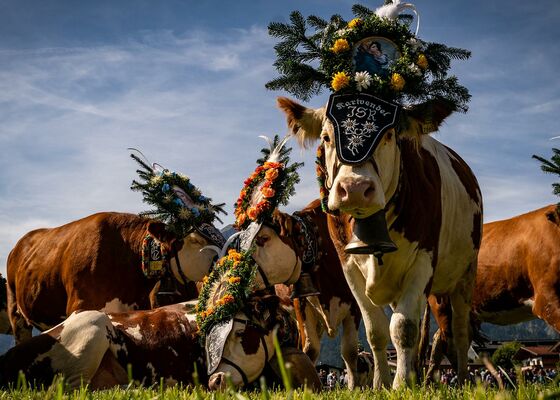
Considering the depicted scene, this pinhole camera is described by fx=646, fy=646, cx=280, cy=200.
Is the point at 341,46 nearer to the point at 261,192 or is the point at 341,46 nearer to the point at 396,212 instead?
the point at 396,212

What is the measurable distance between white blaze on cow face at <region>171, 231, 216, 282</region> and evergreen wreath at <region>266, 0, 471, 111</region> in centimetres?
350

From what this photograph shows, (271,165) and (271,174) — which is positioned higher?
(271,165)

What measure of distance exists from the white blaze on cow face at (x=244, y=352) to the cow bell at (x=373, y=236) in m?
1.22

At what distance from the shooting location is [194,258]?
28.9 feet

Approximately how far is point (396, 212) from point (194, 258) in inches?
170

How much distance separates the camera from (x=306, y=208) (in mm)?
8617

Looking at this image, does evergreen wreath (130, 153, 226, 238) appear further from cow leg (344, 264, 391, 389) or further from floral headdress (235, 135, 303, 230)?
cow leg (344, 264, 391, 389)

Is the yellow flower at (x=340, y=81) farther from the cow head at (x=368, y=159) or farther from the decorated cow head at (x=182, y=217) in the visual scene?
the decorated cow head at (x=182, y=217)

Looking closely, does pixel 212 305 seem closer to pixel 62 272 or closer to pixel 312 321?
pixel 312 321

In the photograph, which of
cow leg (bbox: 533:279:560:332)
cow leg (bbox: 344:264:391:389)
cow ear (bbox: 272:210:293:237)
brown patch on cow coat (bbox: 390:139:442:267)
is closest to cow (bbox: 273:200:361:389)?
cow ear (bbox: 272:210:293:237)

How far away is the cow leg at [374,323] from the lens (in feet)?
17.7

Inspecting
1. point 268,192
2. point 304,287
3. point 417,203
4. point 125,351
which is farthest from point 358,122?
point 125,351

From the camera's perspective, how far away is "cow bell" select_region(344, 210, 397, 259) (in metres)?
4.63

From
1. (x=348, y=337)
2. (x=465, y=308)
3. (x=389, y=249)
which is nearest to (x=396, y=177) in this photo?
(x=389, y=249)
